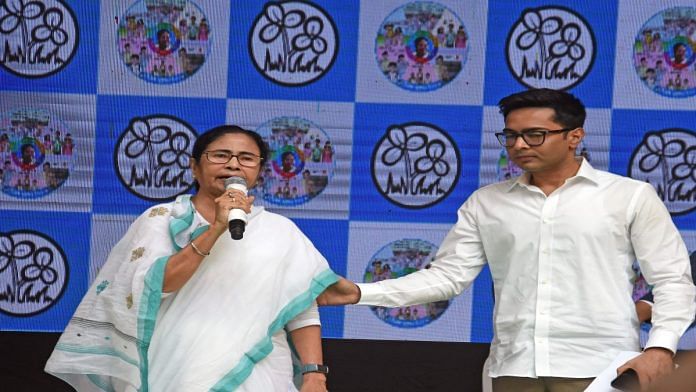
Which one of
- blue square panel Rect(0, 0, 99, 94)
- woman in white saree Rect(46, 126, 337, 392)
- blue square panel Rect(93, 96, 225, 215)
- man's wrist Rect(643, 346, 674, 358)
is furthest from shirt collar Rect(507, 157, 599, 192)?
blue square panel Rect(0, 0, 99, 94)

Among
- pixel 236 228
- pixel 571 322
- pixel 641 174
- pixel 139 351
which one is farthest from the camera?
pixel 641 174

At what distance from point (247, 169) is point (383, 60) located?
1375 millimetres

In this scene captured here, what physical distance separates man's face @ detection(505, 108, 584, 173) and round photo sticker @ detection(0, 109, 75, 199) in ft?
6.38

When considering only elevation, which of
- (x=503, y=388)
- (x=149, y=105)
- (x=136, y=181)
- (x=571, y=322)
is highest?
(x=149, y=105)

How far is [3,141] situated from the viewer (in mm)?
4383

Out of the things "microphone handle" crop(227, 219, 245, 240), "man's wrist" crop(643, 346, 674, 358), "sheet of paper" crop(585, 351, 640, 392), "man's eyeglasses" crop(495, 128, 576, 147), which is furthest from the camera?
"man's eyeglasses" crop(495, 128, 576, 147)

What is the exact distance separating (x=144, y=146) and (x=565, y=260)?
1894mm

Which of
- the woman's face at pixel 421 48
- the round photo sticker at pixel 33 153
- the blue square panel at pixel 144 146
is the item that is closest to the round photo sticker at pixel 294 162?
the blue square panel at pixel 144 146

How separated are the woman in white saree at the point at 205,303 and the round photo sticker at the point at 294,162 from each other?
1.13m

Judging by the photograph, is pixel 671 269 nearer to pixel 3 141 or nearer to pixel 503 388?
pixel 503 388

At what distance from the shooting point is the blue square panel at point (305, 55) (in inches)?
171

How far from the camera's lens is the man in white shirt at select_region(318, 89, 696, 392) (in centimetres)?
321

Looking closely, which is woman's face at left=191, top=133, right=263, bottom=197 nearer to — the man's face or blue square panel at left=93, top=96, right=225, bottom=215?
the man's face

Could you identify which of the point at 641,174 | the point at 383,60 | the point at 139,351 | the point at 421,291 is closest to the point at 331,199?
the point at 383,60
